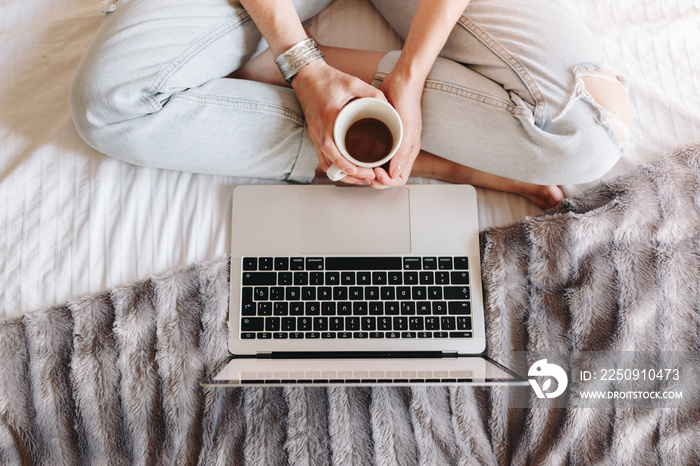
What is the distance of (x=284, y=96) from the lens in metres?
0.89

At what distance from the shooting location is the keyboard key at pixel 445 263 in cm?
86

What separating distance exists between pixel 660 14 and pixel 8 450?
170cm

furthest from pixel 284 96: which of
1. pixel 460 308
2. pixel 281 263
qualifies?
pixel 460 308

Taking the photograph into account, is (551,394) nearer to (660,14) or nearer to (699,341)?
(699,341)

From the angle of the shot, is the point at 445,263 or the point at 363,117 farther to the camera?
the point at 445,263

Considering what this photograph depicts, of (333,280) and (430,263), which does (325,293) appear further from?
(430,263)

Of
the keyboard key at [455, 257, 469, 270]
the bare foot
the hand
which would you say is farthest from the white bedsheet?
the hand

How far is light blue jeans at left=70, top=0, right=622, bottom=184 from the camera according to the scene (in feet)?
2.64

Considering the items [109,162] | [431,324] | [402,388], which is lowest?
[402,388]

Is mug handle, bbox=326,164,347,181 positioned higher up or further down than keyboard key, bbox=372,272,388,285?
higher up

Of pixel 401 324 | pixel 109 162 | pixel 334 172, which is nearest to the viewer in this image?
pixel 334 172

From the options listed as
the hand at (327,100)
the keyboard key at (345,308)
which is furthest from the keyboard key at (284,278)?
the hand at (327,100)

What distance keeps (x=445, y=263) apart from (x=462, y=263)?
0.03 m

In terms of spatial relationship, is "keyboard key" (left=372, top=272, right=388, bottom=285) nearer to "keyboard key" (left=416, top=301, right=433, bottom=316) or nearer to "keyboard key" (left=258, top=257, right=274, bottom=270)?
"keyboard key" (left=416, top=301, right=433, bottom=316)
